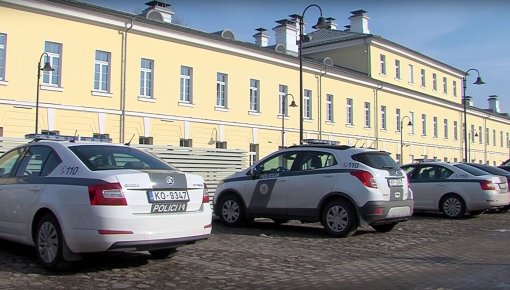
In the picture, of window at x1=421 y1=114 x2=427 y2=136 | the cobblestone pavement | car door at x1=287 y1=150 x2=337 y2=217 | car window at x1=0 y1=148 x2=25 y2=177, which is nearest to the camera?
the cobblestone pavement

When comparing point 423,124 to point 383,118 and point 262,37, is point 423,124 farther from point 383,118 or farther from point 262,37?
point 262,37

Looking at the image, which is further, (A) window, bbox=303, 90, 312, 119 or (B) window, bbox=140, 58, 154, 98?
(A) window, bbox=303, 90, 312, 119

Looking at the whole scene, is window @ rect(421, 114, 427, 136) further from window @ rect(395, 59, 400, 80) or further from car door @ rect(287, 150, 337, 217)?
car door @ rect(287, 150, 337, 217)

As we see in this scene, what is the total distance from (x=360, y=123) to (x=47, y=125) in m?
26.6

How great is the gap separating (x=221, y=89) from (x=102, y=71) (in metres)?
8.09

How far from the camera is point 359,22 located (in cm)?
5441

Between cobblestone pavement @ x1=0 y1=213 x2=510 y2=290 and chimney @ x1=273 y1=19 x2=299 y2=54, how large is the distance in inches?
1434

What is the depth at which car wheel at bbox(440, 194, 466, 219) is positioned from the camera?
593 inches

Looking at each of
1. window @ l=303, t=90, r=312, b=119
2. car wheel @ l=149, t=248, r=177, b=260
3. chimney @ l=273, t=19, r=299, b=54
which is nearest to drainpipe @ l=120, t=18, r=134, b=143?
window @ l=303, t=90, r=312, b=119

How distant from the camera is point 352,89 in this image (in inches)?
1711

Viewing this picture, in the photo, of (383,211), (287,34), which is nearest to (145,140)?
(383,211)

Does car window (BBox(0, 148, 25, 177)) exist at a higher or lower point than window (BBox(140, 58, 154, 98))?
lower

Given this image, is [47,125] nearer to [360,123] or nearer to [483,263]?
[483,263]

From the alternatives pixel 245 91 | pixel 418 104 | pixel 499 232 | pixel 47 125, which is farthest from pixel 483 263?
pixel 418 104
